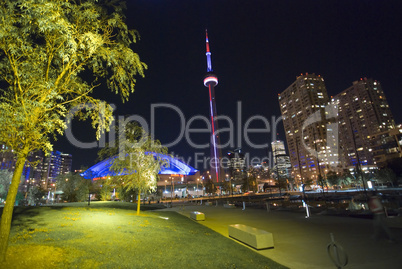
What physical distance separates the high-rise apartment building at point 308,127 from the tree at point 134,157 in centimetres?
15170

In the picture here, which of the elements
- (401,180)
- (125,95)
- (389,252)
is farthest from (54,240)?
(401,180)

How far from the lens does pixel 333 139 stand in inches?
6368

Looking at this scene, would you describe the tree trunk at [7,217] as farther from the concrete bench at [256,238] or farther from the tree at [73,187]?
the tree at [73,187]

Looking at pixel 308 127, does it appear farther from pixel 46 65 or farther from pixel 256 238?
pixel 46 65

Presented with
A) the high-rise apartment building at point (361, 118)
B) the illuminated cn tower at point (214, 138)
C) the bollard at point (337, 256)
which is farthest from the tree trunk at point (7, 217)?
the high-rise apartment building at point (361, 118)

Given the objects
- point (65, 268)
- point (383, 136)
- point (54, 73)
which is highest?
point (383, 136)

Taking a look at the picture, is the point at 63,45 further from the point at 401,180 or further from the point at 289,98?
the point at 289,98

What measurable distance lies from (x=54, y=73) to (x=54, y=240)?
6.69 metres

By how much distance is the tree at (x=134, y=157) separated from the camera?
1791 centimetres

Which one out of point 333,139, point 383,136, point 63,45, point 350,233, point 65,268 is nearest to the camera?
point 65,268

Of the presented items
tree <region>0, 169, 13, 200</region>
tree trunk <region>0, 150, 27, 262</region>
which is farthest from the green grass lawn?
tree <region>0, 169, 13, 200</region>

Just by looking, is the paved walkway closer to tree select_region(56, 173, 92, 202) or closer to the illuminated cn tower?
tree select_region(56, 173, 92, 202)

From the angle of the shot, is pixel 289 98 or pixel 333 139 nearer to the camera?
pixel 333 139

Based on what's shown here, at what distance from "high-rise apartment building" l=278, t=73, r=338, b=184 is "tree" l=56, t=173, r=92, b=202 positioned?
141281 millimetres
